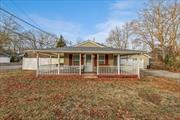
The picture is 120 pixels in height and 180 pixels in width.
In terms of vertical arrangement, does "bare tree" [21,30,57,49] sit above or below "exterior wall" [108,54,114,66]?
above

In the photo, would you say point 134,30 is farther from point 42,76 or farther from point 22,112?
point 22,112

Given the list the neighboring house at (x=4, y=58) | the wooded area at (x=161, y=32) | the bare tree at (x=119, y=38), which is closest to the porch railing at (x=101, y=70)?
the wooded area at (x=161, y=32)

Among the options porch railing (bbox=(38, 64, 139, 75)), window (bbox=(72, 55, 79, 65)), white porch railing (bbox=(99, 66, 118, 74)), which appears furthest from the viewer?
window (bbox=(72, 55, 79, 65))

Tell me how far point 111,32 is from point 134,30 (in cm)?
2046

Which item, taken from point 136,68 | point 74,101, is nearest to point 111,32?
point 136,68

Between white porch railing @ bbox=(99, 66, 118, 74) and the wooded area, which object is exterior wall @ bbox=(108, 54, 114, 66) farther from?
the wooded area

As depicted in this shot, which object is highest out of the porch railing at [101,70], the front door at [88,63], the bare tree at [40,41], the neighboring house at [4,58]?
the bare tree at [40,41]

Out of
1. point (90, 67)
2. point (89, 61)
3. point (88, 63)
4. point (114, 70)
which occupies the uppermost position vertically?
point (89, 61)

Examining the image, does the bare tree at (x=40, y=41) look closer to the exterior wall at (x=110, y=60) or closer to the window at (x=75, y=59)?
the window at (x=75, y=59)

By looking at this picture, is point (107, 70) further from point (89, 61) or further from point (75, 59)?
point (75, 59)

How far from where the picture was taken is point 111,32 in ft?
209

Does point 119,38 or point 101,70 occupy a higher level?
point 119,38

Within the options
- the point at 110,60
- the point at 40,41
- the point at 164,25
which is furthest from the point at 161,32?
the point at 40,41

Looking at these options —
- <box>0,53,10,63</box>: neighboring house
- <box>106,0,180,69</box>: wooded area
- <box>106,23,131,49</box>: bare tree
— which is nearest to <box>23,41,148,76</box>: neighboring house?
<box>106,0,180,69</box>: wooded area
